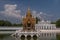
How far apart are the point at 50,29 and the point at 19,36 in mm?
24008

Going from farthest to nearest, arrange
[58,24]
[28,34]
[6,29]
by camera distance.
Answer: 1. [58,24]
2. [6,29]
3. [28,34]

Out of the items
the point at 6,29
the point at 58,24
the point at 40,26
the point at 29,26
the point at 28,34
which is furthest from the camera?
the point at 58,24

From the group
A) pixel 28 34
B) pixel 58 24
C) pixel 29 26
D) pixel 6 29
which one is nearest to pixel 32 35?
pixel 28 34

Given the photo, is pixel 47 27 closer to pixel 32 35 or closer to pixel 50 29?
pixel 50 29

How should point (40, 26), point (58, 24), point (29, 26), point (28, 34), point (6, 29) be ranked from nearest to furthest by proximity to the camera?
point (28, 34) < point (29, 26) < point (6, 29) < point (40, 26) < point (58, 24)

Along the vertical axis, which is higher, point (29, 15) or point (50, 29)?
point (29, 15)

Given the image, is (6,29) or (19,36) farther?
(6,29)

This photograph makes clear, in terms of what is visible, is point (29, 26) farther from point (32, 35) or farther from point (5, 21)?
point (5, 21)

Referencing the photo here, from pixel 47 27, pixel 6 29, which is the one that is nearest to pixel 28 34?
pixel 6 29

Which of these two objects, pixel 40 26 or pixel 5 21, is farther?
pixel 5 21

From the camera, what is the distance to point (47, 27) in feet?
218

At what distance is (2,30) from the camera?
63.6 m

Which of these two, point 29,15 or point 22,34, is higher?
point 29,15

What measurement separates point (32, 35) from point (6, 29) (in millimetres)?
20899
